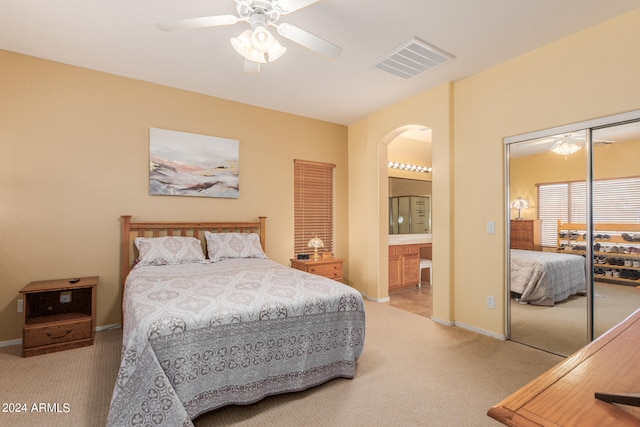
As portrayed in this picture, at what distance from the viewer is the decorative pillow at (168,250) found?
3305 millimetres

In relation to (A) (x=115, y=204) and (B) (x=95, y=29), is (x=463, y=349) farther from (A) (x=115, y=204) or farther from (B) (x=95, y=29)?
(B) (x=95, y=29)

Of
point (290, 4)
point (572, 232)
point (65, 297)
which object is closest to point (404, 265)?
point (572, 232)

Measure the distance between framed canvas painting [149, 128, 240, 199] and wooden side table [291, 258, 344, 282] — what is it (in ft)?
4.24

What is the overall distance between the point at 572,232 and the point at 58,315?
16.4 ft

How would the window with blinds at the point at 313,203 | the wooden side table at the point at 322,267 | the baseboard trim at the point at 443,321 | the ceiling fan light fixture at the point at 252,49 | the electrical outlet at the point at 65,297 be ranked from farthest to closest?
1. the window with blinds at the point at 313,203
2. the wooden side table at the point at 322,267
3. the baseboard trim at the point at 443,321
4. the electrical outlet at the point at 65,297
5. the ceiling fan light fixture at the point at 252,49

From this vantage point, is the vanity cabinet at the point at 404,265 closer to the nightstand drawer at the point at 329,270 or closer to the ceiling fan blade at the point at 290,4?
the nightstand drawer at the point at 329,270

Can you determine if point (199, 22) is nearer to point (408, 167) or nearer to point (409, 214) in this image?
point (408, 167)

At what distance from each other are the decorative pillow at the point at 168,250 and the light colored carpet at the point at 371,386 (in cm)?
89

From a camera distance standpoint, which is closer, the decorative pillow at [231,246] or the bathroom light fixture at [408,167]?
the decorative pillow at [231,246]

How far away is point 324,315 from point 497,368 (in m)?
1.57

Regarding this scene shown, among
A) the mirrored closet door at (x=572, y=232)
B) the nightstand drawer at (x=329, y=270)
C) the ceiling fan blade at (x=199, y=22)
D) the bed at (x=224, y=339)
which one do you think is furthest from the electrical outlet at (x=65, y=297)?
the mirrored closet door at (x=572, y=232)

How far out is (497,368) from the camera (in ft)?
8.48

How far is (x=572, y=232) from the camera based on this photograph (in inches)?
109

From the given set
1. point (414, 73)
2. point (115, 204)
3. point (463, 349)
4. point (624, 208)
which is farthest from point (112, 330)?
point (624, 208)
